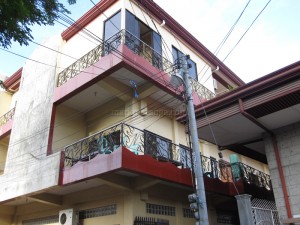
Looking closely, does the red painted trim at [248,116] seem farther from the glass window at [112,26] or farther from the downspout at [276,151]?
the glass window at [112,26]

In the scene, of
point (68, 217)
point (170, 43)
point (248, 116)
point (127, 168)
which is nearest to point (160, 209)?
point (127, 168)

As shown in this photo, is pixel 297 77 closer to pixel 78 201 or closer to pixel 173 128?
pixel 173 128

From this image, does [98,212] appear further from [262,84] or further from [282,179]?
[262,84]

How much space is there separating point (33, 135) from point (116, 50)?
5.46m

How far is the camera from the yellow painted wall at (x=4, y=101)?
1977 cm

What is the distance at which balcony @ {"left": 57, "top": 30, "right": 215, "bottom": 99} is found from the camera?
1223 cm

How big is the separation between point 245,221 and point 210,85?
10.6m

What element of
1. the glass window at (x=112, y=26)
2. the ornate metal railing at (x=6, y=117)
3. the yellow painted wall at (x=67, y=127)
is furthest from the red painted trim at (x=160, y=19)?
the ornate metal railing at (x=6, y=117)

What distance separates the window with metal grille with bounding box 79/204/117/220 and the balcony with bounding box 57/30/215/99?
17.6ft

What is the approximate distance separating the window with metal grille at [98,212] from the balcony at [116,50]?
17.6ft

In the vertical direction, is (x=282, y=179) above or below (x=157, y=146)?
below

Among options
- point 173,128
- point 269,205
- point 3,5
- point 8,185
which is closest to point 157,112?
point 173,128

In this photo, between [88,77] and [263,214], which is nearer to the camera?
[263,214]

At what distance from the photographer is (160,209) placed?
1185cm
